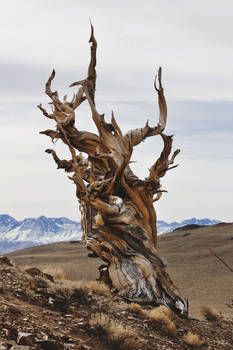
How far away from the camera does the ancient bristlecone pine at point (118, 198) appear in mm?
8297

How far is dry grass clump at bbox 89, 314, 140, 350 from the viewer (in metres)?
5.19

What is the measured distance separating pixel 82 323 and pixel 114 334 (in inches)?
19.2

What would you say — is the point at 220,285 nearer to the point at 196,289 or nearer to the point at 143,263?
the point at 196,289

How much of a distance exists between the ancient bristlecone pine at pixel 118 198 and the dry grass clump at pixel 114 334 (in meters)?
2.32

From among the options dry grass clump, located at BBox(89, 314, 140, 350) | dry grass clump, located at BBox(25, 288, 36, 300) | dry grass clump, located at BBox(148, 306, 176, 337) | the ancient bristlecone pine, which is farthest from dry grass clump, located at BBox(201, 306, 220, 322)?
dry grass clump, located at BBox(25, 288, 36, 300)

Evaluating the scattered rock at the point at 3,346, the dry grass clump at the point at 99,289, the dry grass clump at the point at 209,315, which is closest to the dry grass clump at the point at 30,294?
the dry grass clump at the point at 99,289

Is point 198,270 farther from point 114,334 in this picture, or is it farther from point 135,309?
point 114,334

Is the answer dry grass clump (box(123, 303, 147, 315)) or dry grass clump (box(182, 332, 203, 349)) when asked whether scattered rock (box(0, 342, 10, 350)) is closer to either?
dry grass clump (box(182, 332, 203, 349))

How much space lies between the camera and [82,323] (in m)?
5.53

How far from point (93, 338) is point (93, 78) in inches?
261

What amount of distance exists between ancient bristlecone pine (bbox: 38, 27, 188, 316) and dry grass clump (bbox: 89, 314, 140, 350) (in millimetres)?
2320

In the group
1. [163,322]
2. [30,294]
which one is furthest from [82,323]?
[163,322]

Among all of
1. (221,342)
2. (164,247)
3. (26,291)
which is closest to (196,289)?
(221,342)

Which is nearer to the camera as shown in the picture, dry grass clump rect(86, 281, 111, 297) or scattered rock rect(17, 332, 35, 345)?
scattered rock rect(17, 332, 35, 345)
